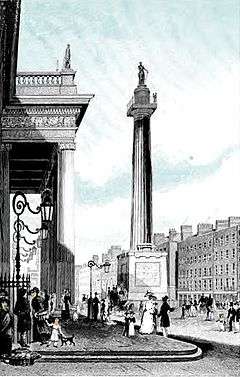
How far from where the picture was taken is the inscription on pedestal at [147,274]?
3472 centimetres

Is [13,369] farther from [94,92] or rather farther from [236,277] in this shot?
[236,277]

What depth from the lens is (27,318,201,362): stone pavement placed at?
17484mm

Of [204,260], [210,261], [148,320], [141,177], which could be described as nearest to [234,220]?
[210,261]

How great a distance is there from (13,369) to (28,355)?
186 centimetres

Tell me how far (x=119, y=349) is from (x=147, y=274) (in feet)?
54.0

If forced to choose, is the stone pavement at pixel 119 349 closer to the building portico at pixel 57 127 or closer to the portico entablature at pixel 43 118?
the building portico at pixel 57 127

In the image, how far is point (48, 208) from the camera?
17.8 m

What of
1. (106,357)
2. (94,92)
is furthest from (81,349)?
(94,92)

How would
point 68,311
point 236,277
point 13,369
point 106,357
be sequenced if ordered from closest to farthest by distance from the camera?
point 13,369, point 106,357, point 68,311, point 236,277

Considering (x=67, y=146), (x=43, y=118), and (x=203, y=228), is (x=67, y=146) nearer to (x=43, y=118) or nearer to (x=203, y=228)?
(x=43, y=118)

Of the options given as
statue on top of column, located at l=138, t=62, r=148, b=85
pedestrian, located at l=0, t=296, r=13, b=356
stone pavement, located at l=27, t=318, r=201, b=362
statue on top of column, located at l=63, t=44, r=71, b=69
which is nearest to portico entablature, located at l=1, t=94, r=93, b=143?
statue on top of column, located at l=63, t=44, r=71, b=69

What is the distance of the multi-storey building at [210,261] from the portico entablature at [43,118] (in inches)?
1522

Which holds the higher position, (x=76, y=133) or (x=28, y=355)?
(x=76, y=133)

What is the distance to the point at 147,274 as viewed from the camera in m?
34.9
